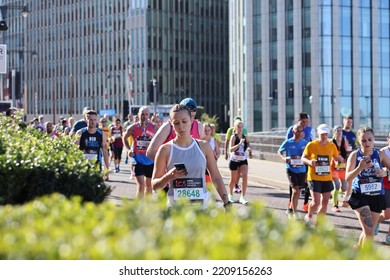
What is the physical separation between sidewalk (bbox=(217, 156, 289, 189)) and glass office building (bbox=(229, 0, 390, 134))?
4743cm

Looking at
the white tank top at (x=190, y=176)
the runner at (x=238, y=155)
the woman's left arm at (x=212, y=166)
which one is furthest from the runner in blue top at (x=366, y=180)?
the runner at (x=238, y=155)

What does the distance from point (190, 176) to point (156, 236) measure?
171 inches

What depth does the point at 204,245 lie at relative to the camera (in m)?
3.61

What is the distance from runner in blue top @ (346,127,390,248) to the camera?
10336mm

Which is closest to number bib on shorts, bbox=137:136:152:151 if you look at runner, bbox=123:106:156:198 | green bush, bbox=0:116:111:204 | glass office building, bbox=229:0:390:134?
runner, bbox=123:106:156:198

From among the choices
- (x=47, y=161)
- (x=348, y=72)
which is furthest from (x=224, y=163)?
(x=348, y=72)

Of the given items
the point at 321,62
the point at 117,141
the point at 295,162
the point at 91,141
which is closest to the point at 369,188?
the point at 295,162

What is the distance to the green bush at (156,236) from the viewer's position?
3.51 metres

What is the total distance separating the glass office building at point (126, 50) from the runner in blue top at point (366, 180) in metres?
101

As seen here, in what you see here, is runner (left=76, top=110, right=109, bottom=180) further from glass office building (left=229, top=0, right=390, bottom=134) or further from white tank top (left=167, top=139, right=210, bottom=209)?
glass office building (left=229, top=0, right=390, bottom=134)

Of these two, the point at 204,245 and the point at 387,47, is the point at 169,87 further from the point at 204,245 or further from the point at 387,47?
the point at 204,245

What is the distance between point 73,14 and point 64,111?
13.3 meters

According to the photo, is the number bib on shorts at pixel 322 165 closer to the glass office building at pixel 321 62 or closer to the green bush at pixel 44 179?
the green bush at pixel 44 179

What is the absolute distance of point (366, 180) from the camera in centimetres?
1041
